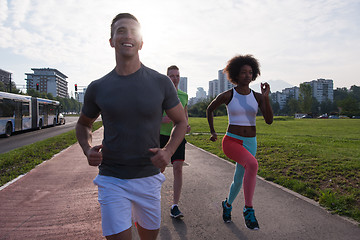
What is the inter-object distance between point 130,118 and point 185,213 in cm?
264

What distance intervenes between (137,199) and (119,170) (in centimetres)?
24

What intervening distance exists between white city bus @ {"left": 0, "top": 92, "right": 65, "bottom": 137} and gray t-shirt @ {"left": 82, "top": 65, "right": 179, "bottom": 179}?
17.7m

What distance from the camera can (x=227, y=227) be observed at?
11.7 ft

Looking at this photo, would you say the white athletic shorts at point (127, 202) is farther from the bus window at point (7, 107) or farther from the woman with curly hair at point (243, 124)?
the bus window at point (7, 107)

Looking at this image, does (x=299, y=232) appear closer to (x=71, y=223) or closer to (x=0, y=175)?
(x=71, y=223)

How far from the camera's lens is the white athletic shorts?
1866 mm

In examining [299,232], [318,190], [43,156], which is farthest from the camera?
[43,156]

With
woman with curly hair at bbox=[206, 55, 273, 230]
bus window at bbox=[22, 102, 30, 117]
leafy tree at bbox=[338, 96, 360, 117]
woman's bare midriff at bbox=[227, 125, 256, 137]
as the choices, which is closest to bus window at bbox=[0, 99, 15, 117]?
bus window at bbox=[22, 102, 30, 117]

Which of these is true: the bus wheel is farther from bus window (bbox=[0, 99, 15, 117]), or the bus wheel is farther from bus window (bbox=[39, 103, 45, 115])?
bus window (bbox=[39, 103, 45, 115])

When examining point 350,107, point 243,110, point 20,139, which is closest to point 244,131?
point 243,110

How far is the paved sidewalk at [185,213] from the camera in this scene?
3.38 metres

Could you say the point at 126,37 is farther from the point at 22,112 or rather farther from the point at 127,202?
the point at 22,112

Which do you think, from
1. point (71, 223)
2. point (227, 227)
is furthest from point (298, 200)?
point (71, 223)

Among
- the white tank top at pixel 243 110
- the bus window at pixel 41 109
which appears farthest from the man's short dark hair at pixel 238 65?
the bus window at pixel 41 109
